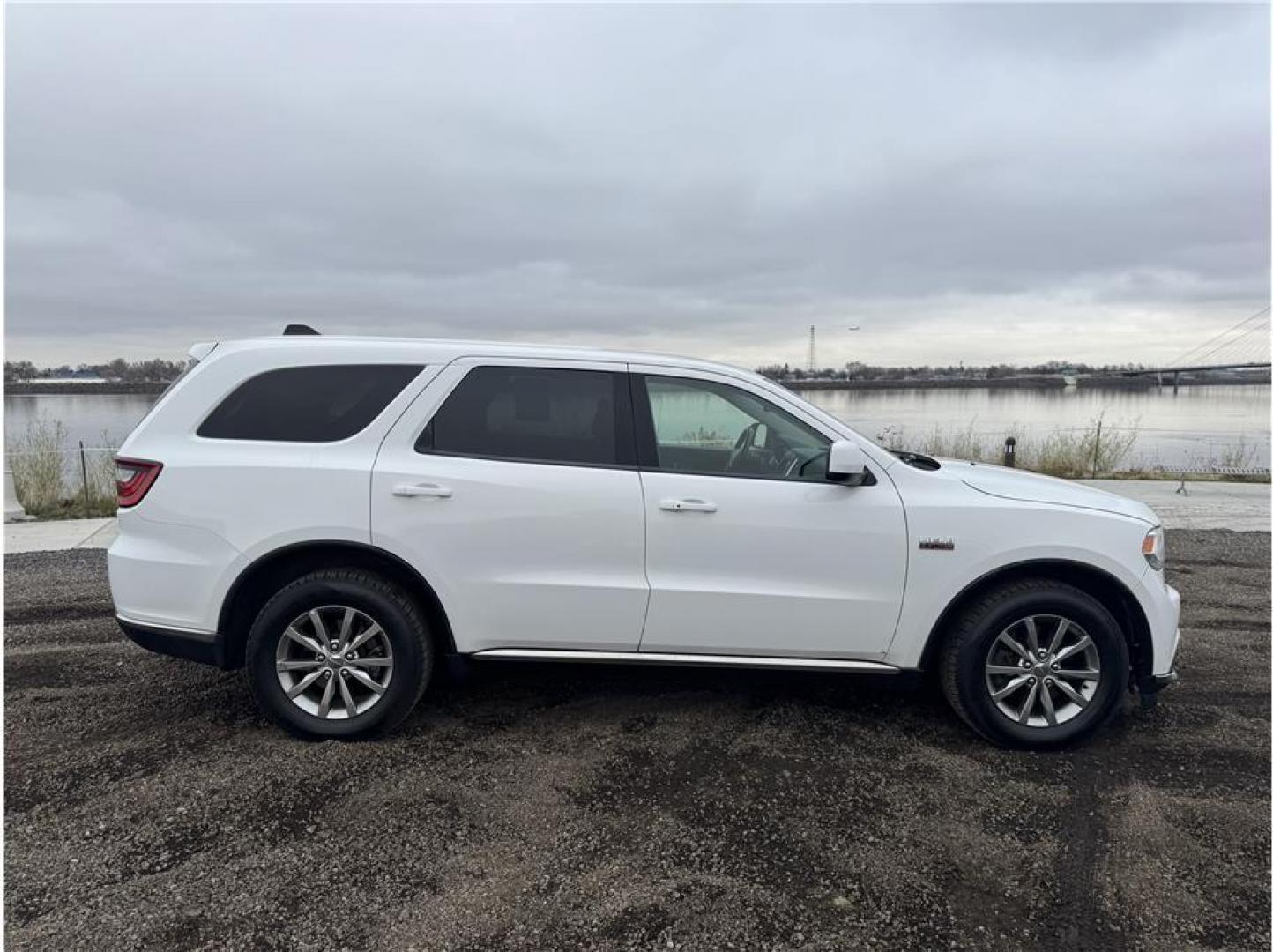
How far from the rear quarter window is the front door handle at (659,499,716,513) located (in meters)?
1.35

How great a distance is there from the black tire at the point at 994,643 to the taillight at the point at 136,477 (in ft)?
12.3

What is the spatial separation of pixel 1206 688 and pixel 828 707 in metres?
2.27

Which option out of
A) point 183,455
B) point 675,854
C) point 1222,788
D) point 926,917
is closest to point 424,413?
point 183,455

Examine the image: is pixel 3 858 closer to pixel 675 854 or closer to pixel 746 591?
pixel 675 854

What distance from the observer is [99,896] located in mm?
A: 2488

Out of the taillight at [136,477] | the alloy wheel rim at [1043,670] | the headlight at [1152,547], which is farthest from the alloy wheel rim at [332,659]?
the headlight at [1152,547]

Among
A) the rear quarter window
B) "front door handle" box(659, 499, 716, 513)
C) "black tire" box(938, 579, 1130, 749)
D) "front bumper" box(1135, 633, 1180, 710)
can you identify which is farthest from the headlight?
the rear quarter window

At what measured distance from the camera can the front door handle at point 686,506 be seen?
3410mm

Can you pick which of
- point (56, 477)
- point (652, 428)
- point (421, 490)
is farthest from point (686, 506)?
point (56, 477)

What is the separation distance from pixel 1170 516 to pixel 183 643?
10726mm

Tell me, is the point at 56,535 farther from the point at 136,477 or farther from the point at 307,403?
the point at 307,403

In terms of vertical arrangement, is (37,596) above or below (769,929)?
above

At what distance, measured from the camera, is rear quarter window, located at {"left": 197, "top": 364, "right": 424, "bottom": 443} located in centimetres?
347

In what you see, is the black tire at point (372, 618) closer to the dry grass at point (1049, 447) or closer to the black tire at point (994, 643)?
the black tire at point (994, 643)
